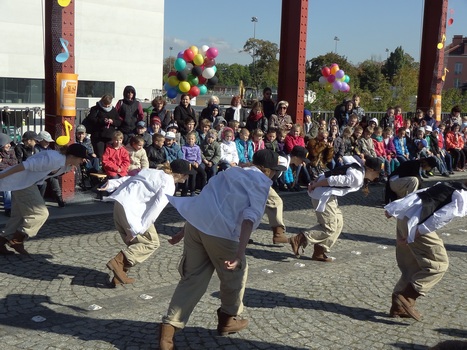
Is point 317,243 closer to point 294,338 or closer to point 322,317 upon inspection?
point 322,317

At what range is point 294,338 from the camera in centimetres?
531

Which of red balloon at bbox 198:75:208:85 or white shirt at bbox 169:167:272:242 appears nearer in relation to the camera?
white shirt at bbox 169:167:272:242

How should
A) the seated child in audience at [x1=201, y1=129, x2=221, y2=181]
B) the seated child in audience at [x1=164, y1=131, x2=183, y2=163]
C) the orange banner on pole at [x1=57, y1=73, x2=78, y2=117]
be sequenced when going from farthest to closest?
1. the seated child in audience at [x1=201, y1=129, x2=221, y2=181]
2. the seated child in audience at [x1=164, y1=131, x2=183, y2=163]
3. the orange banner on pole at [x1=57, y1=73, x2=78, y2=117]

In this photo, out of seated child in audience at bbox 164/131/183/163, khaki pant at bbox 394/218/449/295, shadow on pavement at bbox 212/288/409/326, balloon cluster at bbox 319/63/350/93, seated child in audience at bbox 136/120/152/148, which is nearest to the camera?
khaki pant at bbox 394/218/449/295

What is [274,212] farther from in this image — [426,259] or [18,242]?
[18,242]

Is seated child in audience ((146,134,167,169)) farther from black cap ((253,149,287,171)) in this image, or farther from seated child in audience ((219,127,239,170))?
black cap ((253,149,287,171))

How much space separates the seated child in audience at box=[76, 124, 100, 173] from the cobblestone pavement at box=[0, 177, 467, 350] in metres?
2.75

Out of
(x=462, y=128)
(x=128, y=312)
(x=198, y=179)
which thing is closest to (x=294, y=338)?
(x=128, y=312)

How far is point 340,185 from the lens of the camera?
7.41 meters

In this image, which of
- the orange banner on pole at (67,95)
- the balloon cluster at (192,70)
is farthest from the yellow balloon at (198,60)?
the orange banner on pole at (67,95)

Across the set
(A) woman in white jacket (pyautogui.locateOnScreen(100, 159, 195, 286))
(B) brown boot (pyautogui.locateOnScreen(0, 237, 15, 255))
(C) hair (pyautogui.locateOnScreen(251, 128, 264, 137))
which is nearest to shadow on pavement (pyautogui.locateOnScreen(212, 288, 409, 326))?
(A) woman in white jacket (pyautogui.locateOnScreen(100, 159, 195, 286))

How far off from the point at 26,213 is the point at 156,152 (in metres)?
4.39

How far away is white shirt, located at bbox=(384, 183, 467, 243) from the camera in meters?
5.55

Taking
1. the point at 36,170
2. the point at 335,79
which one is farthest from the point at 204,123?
the point at 335,79
